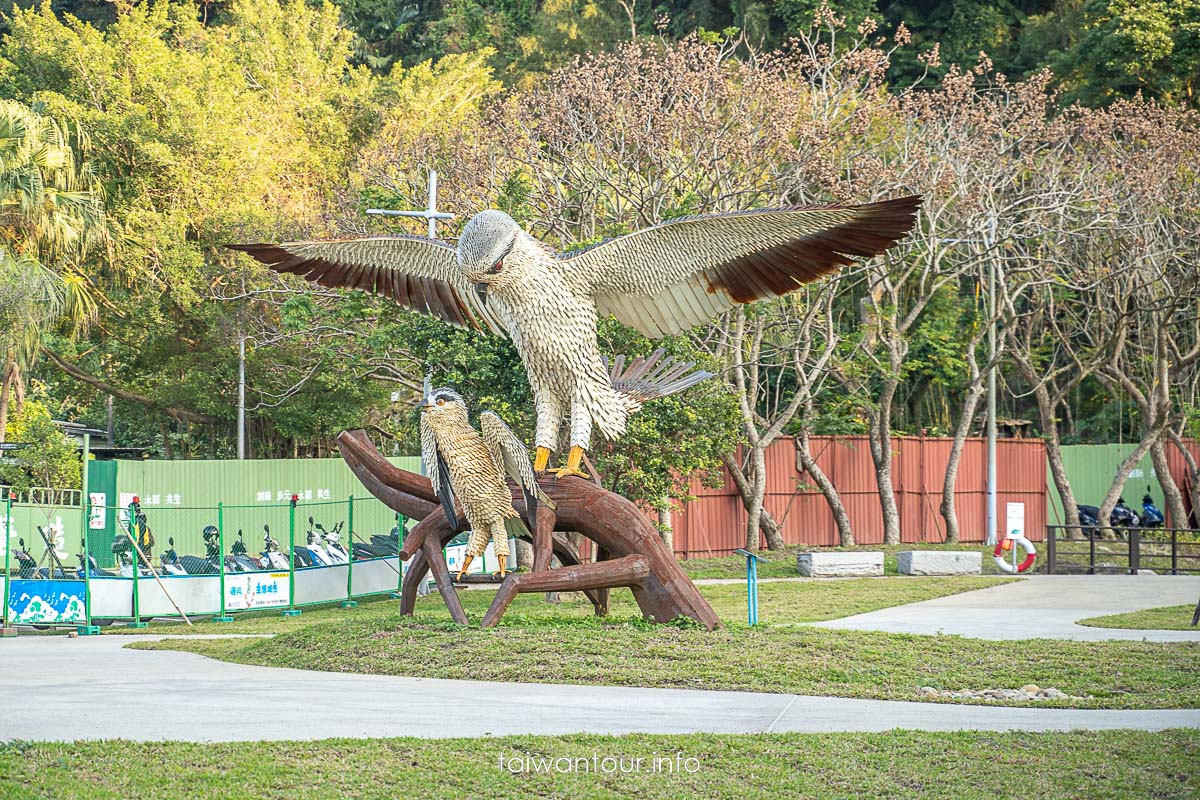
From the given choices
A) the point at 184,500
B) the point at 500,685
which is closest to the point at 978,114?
the point at 184,500

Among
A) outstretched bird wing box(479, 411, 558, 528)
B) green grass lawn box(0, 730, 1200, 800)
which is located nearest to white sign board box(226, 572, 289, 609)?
outstretched bird wing box(479, 411, 558, 528)

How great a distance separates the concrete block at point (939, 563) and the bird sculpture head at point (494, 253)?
14366mm

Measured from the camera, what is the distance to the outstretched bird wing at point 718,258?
9.62 m

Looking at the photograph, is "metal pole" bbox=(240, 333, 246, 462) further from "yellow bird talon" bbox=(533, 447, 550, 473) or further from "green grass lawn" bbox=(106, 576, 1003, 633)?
"yellow bird talon" bbox=(533, 447, 550, 473)

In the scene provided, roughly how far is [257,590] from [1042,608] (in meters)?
9.92

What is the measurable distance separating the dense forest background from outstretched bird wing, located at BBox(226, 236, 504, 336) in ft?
16.8

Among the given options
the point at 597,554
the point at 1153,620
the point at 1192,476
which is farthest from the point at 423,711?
the point at 1192,476

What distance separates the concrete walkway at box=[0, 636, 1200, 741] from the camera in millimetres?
7754

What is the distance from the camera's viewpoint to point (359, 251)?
36.4ft

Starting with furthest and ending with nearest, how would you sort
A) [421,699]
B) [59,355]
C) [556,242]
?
[59,355] < [556,242] < [421,699]

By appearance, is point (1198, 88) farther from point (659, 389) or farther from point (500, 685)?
point (500, 685)

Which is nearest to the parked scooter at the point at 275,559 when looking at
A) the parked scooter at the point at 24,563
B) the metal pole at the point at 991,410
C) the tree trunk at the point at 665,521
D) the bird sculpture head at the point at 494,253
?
the parked scooter at the point at 24,563

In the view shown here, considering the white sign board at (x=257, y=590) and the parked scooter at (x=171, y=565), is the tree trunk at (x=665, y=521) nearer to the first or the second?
the white sign board at (x=257, y=590)

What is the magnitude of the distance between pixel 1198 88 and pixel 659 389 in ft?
88.0
